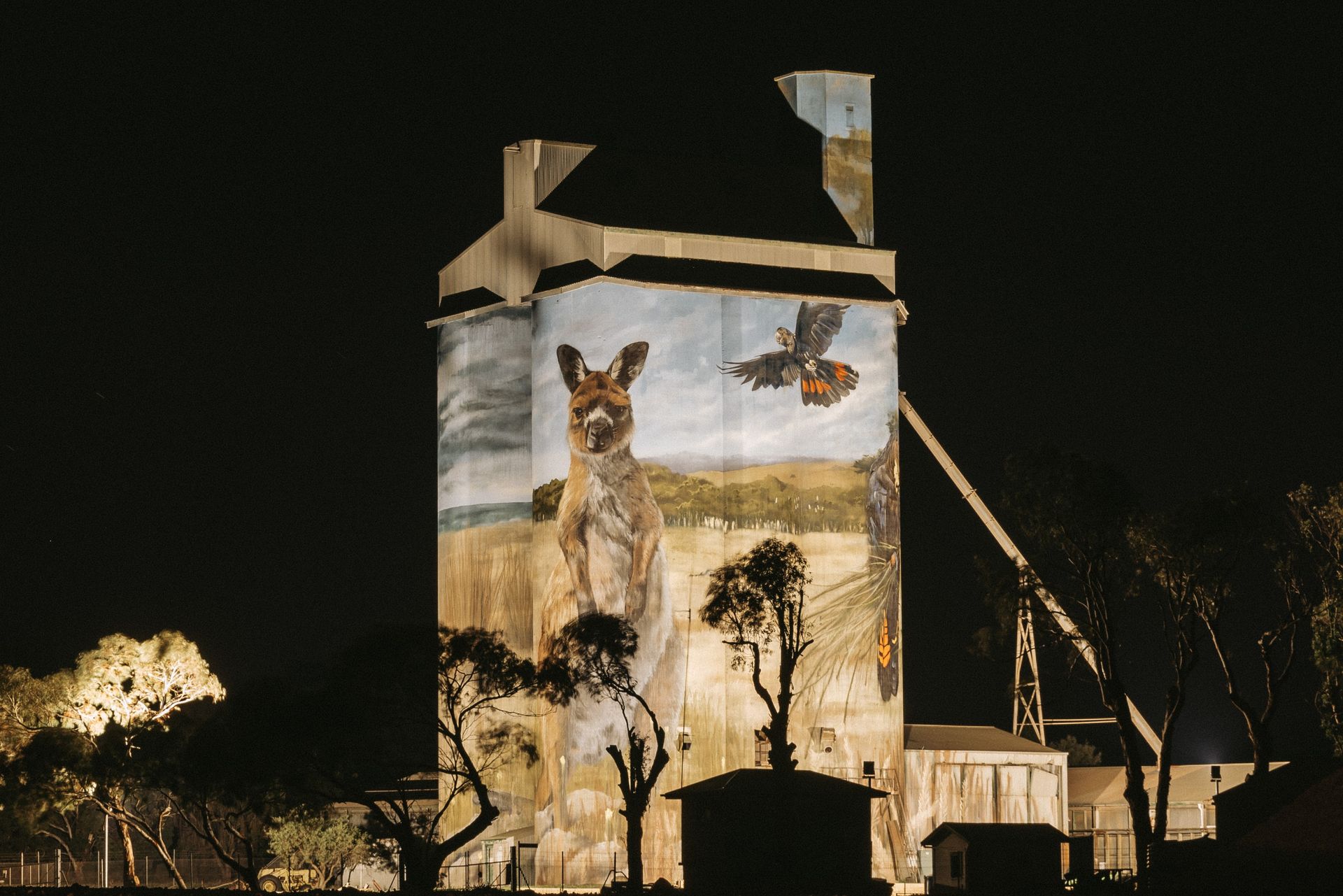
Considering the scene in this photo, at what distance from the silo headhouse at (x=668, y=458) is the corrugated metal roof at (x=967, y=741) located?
3.07 m

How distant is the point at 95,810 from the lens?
10469cm

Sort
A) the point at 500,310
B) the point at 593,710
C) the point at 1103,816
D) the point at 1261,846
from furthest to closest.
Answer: the point at 1103,816, the point at 500,310, the point at 593,710, the point at 1261,846

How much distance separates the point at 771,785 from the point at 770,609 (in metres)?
11.1

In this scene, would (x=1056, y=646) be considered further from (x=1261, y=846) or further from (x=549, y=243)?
(x=549, y=243)

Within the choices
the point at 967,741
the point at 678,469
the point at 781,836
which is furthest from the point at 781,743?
the point at 967,741

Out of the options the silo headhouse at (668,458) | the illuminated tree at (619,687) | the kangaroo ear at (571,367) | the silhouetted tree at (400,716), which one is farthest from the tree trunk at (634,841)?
the kangaroo ear at (571,367)

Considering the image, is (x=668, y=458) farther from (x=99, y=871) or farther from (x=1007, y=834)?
(x=99, y=871)

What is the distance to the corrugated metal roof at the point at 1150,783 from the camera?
3701 inches

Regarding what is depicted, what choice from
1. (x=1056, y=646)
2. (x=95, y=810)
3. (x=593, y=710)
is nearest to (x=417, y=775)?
(x=95, y=810)

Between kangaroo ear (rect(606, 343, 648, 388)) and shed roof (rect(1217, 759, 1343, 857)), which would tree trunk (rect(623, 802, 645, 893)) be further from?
kangaroo ear (rect(606, 343, 648, 388))

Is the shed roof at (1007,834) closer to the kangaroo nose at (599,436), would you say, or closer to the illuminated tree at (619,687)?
the illuminated tree at (619,687)

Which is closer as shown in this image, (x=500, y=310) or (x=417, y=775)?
(x=500, y=310)

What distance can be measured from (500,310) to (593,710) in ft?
53.1

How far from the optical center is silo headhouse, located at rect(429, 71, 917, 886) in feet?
262
